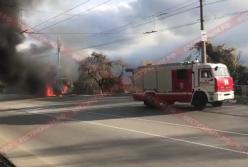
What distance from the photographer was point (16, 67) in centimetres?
1953

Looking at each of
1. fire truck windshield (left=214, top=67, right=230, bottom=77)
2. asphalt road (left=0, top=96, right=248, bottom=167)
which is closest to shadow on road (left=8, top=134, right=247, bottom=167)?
asphalt road (left=0, top=96, right=248, bottom=167)

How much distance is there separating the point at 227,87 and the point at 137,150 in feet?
45.3

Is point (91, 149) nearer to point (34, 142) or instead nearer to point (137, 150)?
point (137, 150)

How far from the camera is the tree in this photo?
209ft

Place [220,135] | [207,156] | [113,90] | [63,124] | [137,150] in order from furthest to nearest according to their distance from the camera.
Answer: [113,90], [63,124], [220,135], [137,150], [207,156]

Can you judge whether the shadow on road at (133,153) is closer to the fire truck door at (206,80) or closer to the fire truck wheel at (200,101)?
the fire truck wheel at (200,101)

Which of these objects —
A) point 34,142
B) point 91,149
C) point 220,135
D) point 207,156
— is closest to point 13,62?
point 34,142

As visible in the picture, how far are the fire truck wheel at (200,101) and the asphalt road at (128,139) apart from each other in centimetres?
57

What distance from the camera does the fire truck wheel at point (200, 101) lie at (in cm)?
2578

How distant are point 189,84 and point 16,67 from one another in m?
10.1

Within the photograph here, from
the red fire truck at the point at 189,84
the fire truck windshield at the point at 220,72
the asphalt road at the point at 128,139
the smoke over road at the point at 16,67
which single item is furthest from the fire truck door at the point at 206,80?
the smoke over road at the point at 16,67

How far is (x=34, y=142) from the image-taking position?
1596 centimetres

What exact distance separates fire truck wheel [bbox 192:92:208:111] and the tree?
3477 centimetres

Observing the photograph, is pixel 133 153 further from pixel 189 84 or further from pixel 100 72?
pixel 100 72
